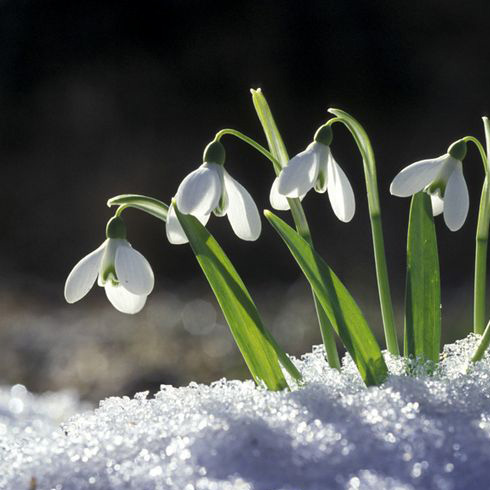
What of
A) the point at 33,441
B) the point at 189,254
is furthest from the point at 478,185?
the point at 33,441

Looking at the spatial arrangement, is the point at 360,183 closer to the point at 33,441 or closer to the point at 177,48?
the point at 177,48

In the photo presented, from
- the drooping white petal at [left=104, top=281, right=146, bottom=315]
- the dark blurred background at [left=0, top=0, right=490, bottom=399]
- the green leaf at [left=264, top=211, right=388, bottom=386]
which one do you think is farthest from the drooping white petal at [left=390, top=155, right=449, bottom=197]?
the dark blurred background at [left=0, top=0, right=490, bottom=399]

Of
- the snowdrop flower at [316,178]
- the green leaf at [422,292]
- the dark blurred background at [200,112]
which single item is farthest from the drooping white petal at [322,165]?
the dark blurred background at [200,112]

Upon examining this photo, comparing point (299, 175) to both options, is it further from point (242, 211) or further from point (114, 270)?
point (114, 270)

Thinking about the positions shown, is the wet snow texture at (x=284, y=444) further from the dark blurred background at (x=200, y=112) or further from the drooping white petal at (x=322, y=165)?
the dark blurred background at (x=200, y=112)

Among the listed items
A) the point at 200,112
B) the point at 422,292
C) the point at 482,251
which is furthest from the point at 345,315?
the point at 200,112
